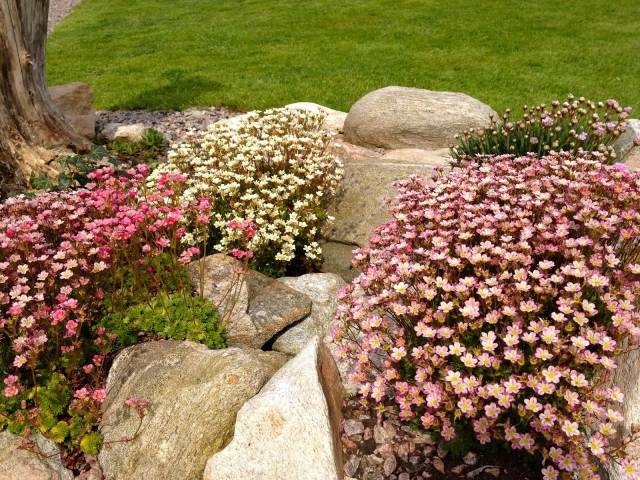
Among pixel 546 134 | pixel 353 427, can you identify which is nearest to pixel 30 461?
pixel 353 427

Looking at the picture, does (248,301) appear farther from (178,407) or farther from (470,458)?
(470,458)

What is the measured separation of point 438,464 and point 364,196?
347cm

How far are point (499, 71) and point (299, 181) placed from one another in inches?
414

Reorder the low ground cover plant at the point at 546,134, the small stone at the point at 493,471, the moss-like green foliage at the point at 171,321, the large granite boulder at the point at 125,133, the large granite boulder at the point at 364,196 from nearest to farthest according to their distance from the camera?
1. the small stone at the point at 493,471
2. the moss-like green foliage at the point at 171,321
3. the large granite boulder at the point at 364,196
4. the low ground cover plant at the point at 546,134
5. the large granite boulder at the point at 125,133

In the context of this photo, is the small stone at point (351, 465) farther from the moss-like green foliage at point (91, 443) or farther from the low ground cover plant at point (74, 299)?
the moss-like green foliage at point (91, 443)

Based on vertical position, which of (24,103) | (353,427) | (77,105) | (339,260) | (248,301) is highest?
(24,103)

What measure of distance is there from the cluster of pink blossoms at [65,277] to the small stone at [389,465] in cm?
192

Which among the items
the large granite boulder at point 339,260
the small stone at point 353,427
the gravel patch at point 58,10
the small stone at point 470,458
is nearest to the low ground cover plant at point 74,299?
the small stone at point 353,427

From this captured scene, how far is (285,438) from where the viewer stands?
3.25m

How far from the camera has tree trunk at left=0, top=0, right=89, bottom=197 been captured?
23.3 feet

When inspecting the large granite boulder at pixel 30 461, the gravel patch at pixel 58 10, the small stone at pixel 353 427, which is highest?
the gravel patch at pixel 58 10

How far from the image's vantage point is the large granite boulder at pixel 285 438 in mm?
3195

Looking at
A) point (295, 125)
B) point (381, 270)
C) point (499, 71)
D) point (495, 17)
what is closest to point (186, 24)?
point (495, 17)

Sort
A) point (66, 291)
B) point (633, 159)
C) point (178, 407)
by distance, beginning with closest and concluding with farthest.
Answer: point (178, 407)
point (66, 291)
point (633, 159)
